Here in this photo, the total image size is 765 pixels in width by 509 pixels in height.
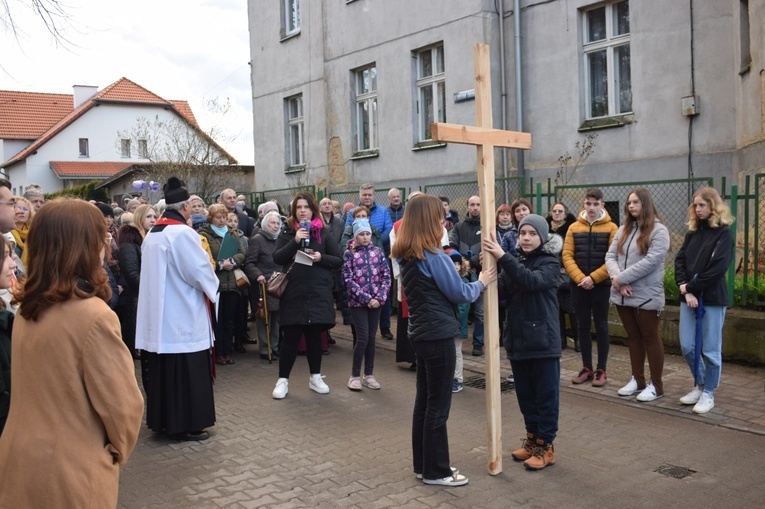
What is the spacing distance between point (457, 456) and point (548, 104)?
31.5 ft

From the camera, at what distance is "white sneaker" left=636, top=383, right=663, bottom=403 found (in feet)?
23.8

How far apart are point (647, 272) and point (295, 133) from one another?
1534 centimetres

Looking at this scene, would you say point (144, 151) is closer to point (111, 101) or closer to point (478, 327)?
point (111, 101)

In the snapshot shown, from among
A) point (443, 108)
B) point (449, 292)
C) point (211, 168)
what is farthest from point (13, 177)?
point (449, 292)

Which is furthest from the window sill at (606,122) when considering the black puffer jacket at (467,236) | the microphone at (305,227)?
the microphone at (305,227)

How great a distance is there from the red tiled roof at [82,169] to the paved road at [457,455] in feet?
143

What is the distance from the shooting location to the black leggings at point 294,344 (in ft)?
25.4

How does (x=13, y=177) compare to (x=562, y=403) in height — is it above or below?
above

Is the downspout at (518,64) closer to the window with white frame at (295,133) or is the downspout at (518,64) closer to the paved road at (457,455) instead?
the paved road at (457,455)

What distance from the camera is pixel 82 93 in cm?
5272

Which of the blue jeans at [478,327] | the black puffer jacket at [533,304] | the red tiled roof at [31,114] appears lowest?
the blue jeans at [478,327]

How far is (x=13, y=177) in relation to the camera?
170ft

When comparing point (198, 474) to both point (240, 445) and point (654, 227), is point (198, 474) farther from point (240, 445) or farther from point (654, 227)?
point (654, 227)

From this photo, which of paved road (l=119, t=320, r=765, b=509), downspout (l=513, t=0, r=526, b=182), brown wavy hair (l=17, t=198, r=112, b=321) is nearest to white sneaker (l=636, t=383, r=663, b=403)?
paved road (l=119, t=320, r=765, b=509)
